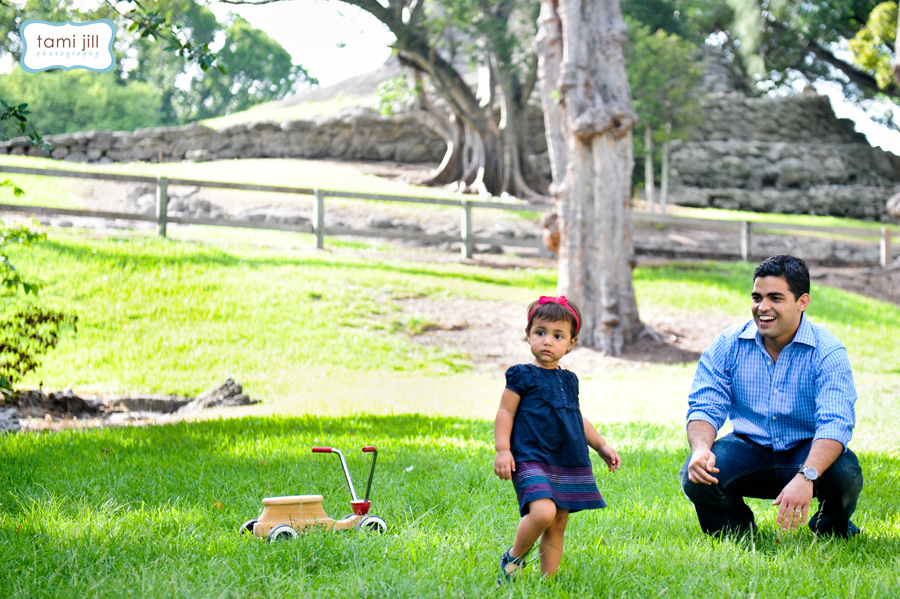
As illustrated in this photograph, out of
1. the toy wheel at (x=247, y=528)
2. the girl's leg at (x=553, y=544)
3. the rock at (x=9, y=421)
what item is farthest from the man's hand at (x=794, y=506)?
the rock at (x=9, y=421)

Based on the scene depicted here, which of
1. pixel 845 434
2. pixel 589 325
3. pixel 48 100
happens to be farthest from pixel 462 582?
pixel 48 100

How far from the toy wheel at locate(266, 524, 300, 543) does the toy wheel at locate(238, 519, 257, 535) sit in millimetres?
167

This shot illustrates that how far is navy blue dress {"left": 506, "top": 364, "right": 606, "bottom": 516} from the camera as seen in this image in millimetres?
2994

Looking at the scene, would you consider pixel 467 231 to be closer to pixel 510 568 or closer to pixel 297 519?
pixel 297 519

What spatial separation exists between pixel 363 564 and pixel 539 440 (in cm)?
84

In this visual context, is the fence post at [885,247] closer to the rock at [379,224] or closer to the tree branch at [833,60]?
the rock at [379,224]

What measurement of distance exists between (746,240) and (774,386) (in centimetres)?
1655

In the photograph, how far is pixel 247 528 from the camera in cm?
347

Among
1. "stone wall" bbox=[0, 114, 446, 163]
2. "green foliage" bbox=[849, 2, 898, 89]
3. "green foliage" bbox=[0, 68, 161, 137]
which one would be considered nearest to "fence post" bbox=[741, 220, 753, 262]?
"green foliage" bbox=[849, 2, 898, 89]

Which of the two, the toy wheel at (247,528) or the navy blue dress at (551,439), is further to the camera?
the toy wheel at (247,528)

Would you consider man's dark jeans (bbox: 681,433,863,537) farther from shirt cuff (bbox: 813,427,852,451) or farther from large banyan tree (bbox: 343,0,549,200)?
large banyan tree (bbox: 343,0,549,200)

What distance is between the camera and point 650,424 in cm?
695

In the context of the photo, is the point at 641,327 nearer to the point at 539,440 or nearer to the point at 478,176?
the point at 539,440

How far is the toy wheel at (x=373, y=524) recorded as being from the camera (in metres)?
3.48
